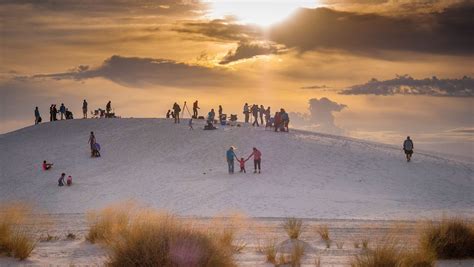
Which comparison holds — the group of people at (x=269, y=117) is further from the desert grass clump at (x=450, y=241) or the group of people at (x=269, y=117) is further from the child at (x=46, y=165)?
the desert grass clump at (x=450, y=241)

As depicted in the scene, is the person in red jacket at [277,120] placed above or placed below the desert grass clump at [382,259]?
above

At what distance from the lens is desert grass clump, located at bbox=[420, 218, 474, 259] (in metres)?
14.4

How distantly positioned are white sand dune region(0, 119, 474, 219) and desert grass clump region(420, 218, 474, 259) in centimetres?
1045

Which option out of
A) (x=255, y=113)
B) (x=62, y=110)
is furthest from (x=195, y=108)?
(x=62, y=110)

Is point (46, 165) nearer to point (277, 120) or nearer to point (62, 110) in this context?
point (277, 120)

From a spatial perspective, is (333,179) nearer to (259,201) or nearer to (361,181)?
(361,181)

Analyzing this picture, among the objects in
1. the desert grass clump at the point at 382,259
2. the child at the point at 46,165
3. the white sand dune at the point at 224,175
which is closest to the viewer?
the desert grass clump at the point at 382,259

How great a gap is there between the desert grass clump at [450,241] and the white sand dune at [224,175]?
10449 mm

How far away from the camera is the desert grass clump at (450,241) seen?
14.4 metres

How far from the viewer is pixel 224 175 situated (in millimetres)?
35562

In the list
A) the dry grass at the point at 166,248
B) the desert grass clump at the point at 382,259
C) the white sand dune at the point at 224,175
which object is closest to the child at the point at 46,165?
the white sand dune at the point at 224,175

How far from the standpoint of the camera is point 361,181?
3519 cm

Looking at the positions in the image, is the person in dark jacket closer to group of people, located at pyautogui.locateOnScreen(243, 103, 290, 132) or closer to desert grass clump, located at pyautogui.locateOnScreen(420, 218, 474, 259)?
group of people, located at pyautogui.locateOnScreen(243, 103, 290, 132)

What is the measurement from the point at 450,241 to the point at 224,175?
71.6 feet
